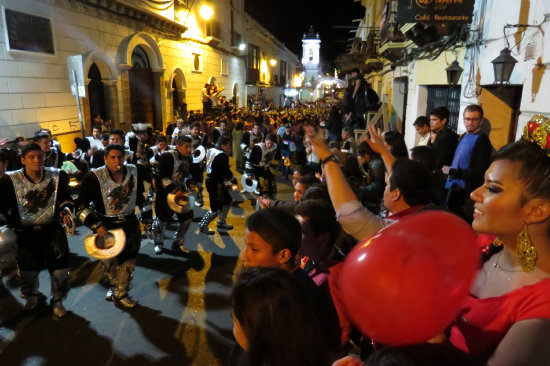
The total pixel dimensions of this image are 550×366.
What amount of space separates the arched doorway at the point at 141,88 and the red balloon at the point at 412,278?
14.4 m

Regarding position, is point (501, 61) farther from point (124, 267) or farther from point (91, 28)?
point (91, 28)

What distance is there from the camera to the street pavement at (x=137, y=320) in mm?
3270

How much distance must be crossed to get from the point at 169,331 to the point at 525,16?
591 centimetres

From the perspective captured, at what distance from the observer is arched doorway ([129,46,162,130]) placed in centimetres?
1412

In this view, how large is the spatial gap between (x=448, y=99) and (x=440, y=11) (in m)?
2.64

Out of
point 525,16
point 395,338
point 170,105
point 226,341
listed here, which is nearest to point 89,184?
point 226,341

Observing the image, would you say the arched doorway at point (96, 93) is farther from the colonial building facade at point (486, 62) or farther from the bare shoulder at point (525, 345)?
the bare shoulder at point (525, 345)

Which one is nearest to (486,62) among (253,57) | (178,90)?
Answer: (178,90)

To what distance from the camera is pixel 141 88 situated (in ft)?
48.2

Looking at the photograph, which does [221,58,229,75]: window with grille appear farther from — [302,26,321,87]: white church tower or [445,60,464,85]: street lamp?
[302,26,321,87]: white church tower

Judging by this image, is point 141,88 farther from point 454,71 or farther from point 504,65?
point 504,65

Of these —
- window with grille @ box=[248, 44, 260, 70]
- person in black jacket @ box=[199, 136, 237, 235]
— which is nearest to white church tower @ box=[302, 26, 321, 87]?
window with grille @ box=[248, 44, 260, 70]

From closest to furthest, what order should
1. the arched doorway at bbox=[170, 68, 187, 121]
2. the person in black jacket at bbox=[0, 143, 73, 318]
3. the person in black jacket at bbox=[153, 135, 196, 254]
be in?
the person in black jacket at bbox=[0, 143, 73, 318], the person in black jacket at bbox=[153, 135, 196, 254], the arched doorway at bbox=[170, 68, 187, 121]

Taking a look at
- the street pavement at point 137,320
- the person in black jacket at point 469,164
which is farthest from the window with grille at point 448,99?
the street pavement at point 137,320
